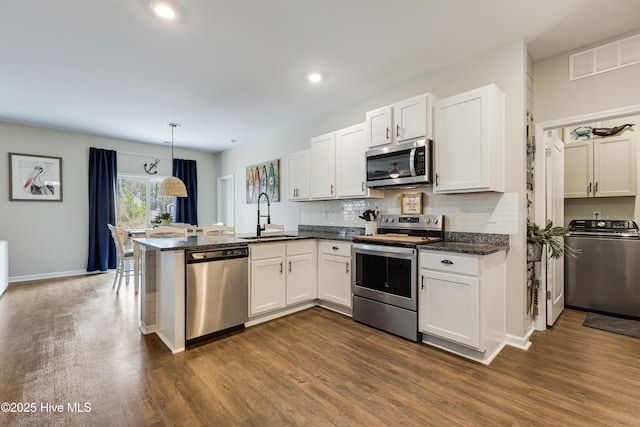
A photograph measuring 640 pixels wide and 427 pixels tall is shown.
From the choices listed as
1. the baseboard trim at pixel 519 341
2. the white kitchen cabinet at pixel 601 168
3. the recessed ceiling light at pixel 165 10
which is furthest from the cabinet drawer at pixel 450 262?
the white kitchen cabinet at pixel 601 168

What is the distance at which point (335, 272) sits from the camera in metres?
3.44

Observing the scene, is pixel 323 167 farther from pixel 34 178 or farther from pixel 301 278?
pixel 34 178

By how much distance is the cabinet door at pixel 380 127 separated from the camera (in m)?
3.13

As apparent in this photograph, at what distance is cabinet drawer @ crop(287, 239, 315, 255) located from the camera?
338 centimetres

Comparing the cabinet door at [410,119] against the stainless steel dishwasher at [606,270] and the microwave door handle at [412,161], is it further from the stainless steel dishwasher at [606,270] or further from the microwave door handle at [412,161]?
the stainless steel dishwasher at [606,270]

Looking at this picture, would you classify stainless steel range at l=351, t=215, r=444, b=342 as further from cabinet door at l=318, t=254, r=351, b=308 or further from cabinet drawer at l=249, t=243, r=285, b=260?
cabinet drawer at l=249, t=243, r=285, b=260

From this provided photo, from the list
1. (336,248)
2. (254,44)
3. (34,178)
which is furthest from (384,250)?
(34,178)

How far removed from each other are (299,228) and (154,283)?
7.98 ft

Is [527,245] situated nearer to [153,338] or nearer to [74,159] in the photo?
[153,338]

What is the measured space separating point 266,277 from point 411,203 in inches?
69.7

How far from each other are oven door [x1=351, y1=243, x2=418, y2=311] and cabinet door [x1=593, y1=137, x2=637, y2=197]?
3124 millimetres

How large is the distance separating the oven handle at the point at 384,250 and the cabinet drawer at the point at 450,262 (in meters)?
A: 0.12

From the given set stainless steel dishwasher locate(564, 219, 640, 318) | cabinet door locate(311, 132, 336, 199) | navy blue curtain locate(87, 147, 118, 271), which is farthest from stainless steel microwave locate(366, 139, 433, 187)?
navy blue curtain locate(87, 147, 118, 271)

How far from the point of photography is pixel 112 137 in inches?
231
